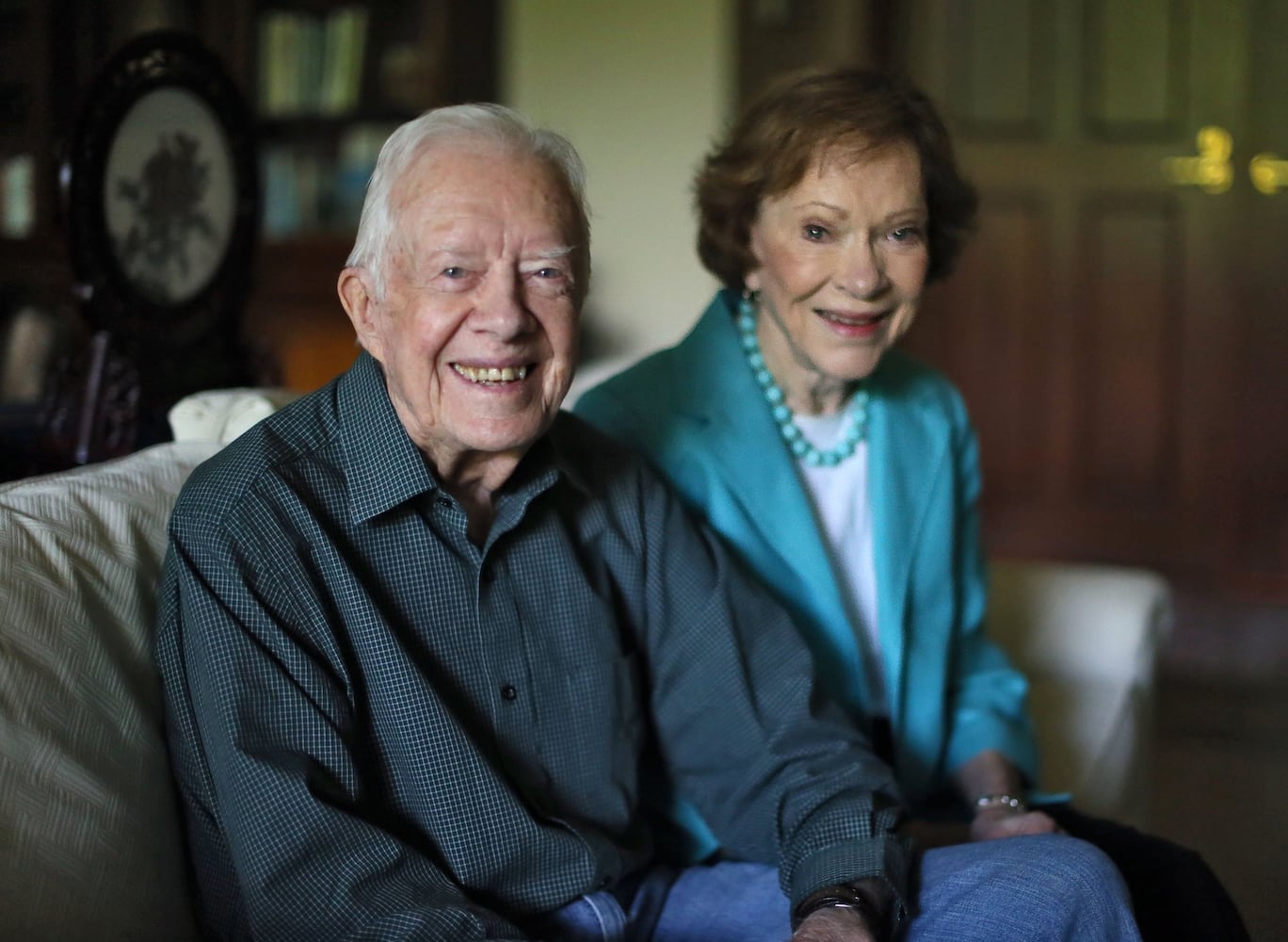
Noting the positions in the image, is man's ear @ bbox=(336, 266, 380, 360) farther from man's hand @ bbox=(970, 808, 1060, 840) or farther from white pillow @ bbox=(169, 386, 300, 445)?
man's hand @ bbox=(970, 808, 1060, 840)

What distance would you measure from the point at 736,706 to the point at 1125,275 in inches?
119

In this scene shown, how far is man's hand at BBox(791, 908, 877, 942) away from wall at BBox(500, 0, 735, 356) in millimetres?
2673

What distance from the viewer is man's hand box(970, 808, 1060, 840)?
1.54 metres

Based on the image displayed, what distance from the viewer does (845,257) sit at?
1.56 meters

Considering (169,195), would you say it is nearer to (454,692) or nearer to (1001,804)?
(454,692)

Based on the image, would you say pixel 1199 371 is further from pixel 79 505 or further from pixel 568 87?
pixel 79 505

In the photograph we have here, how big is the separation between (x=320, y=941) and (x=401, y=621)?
10.7 inches

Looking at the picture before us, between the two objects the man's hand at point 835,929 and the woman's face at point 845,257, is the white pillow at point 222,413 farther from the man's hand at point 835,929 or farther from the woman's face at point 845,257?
the man's hand at point 835,929

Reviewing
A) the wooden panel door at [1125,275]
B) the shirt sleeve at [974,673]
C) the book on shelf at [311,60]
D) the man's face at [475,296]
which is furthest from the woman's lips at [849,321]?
the book on shelf at [311,60]

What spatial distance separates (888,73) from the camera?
5.35 feet

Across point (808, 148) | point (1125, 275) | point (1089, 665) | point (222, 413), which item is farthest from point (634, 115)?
point (222, 413)

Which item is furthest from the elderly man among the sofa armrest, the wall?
the wall

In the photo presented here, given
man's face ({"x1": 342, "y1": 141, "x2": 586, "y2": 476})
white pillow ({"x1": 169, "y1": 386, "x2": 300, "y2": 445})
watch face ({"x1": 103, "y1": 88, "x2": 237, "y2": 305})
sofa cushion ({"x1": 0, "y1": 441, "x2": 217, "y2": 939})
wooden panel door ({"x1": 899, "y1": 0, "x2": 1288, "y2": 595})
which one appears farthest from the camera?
wooden panel door ({"x1": 899, "y1": 0, "x2": 1288, "y2": 595})

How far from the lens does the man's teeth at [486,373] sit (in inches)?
47.4
